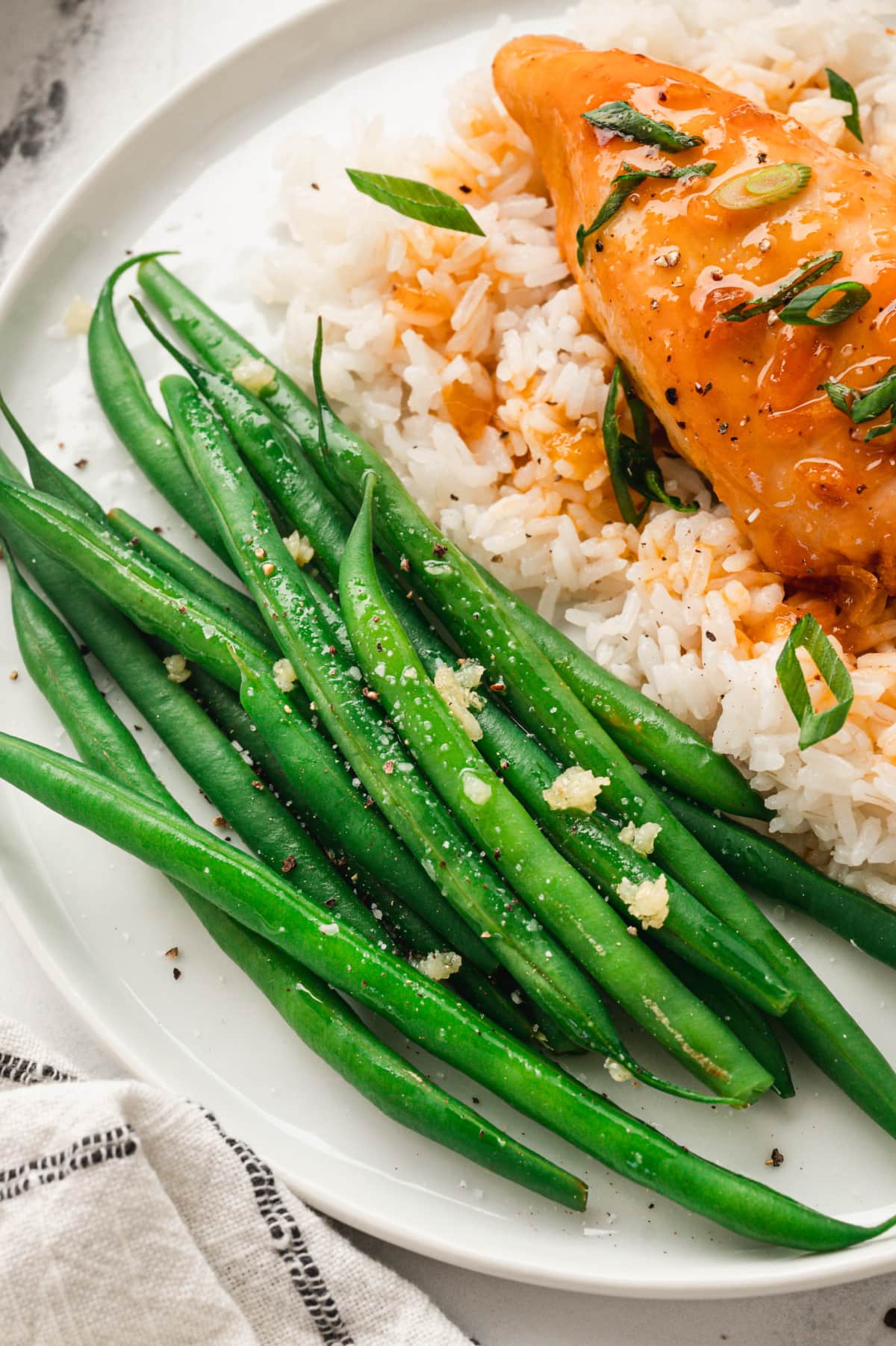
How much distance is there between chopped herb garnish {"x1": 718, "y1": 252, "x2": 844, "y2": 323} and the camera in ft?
9.23

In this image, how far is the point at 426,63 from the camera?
412cm

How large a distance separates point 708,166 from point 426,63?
5.30 feet

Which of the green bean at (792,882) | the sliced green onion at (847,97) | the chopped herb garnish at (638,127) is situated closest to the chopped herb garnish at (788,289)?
the chopped herb garnish at (638,127)

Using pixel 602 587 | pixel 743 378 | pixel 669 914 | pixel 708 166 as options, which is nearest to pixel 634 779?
pixel 669 914

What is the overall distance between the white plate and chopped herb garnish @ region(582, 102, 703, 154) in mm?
1127

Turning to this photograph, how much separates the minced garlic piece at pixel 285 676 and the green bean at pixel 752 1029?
127cm

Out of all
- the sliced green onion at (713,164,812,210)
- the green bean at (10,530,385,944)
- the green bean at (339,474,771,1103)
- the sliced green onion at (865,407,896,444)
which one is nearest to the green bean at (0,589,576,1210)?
the green bean at (10,530,385,944)

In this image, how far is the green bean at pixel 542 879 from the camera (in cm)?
277

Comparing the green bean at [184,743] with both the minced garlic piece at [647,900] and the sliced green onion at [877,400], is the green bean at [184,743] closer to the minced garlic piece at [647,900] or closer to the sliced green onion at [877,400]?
the minced garlic piece at [647,900]

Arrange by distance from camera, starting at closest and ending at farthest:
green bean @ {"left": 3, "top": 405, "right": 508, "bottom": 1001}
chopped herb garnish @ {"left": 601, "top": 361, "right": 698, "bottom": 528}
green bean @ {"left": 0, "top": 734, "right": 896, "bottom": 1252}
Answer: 1. green bean @ {"left": 0, "top": 734, "right": 896, "bottom": 1252}
2. green bean @ {"left": 3, "top": 405, "right": 508, "bottom": 1001}
3. chopped herb garnish @ {"left": 601, "top": 361, "right": 698, "bottom": 528}

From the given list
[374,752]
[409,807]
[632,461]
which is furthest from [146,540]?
[632,461]

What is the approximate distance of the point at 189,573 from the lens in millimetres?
3396

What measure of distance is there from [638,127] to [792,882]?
1.98 metres

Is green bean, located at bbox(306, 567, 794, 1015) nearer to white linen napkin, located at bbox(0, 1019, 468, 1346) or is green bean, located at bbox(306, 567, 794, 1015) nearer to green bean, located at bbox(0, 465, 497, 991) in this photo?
Result: green bean, located at bbox(0, 465, 497, 991)
